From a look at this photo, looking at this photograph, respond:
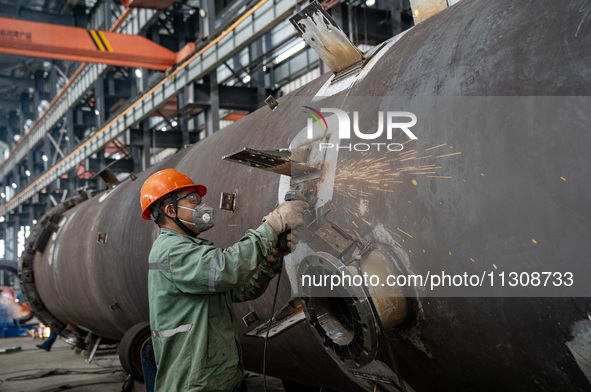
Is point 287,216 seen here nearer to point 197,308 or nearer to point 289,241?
point 289,241

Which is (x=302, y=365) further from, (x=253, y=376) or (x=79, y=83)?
(x=79, y=83)

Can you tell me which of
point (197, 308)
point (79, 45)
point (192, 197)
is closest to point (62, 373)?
point (192, 197)

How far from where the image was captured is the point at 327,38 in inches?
75.6

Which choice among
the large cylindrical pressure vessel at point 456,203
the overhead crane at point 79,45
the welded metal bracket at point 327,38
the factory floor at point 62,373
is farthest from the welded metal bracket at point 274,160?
the overhead crane at point 79,45

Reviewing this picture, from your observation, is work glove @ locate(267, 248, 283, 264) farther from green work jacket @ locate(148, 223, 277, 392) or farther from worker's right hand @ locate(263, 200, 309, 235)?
worker's right hand @ locate(263, 200, 309, 235)

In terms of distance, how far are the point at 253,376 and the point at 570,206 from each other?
13.9 feet

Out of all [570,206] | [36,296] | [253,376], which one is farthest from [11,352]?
[570,206]

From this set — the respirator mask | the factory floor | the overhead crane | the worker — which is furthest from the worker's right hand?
the overhead crane

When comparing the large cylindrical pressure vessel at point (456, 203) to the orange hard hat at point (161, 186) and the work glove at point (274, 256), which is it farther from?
the orange hard hat at point (161, 186)

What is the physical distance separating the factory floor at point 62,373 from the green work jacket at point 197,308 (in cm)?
180

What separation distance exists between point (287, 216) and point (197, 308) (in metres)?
0.56

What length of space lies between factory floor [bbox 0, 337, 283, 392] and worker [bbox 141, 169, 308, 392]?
1810mm

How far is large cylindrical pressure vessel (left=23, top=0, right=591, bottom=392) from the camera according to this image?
1.13 metres

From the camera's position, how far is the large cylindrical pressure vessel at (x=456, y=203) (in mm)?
1127
